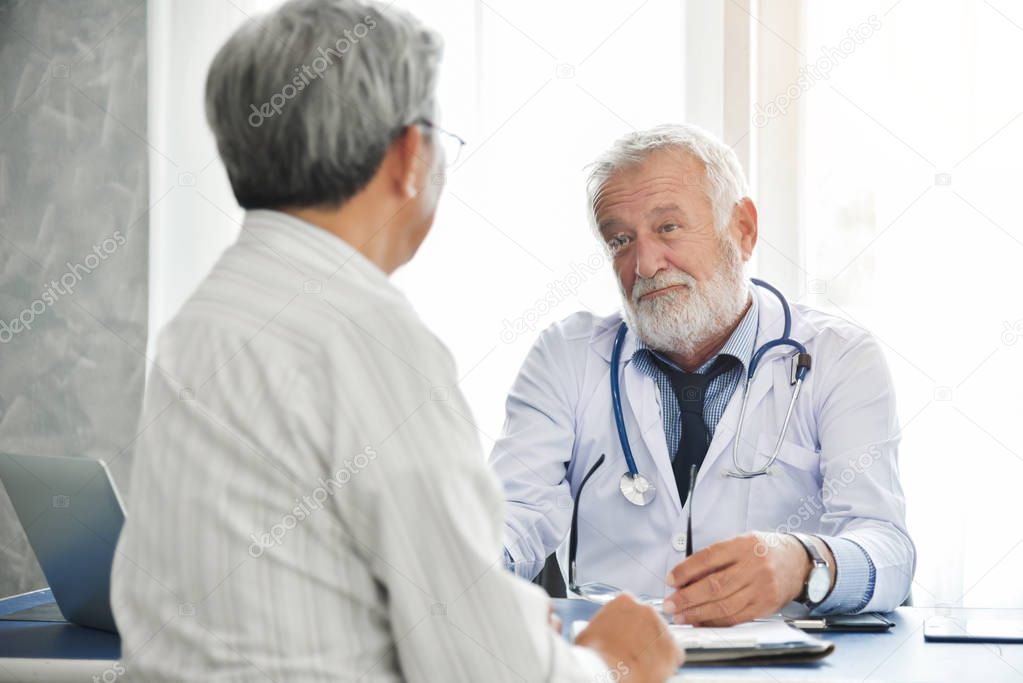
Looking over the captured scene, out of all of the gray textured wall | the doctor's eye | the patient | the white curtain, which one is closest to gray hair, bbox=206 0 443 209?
the patient

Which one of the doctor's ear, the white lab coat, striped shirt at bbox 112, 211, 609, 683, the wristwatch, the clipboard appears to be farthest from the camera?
the doctor's ear

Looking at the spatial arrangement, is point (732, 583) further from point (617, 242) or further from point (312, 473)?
point (617, 242)

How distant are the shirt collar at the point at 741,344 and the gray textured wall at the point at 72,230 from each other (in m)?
1.55

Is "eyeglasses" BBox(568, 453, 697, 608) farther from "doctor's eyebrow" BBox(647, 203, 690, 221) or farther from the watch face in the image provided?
"doctor's eyebrow" BBox(647, 203, 690, 221)

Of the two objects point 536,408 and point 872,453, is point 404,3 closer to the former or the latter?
point 536,408

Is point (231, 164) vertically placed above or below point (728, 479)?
above

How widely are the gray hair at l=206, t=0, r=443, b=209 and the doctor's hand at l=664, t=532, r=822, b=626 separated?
72cm

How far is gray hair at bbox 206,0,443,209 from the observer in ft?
2.90

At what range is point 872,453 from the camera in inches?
67.2

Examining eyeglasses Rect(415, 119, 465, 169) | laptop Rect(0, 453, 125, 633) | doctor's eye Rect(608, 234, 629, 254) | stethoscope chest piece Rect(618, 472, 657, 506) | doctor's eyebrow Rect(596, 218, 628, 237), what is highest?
doctor's eyebrow Rect(596, 218, 628, 237)

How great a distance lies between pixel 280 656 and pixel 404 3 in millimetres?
2334

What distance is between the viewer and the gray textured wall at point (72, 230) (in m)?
2.85

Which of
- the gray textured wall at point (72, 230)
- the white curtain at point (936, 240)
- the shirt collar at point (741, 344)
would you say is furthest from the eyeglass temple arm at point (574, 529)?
the gray textured wall at point (72, 230)

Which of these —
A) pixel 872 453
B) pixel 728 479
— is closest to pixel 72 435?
pixel 728 479
